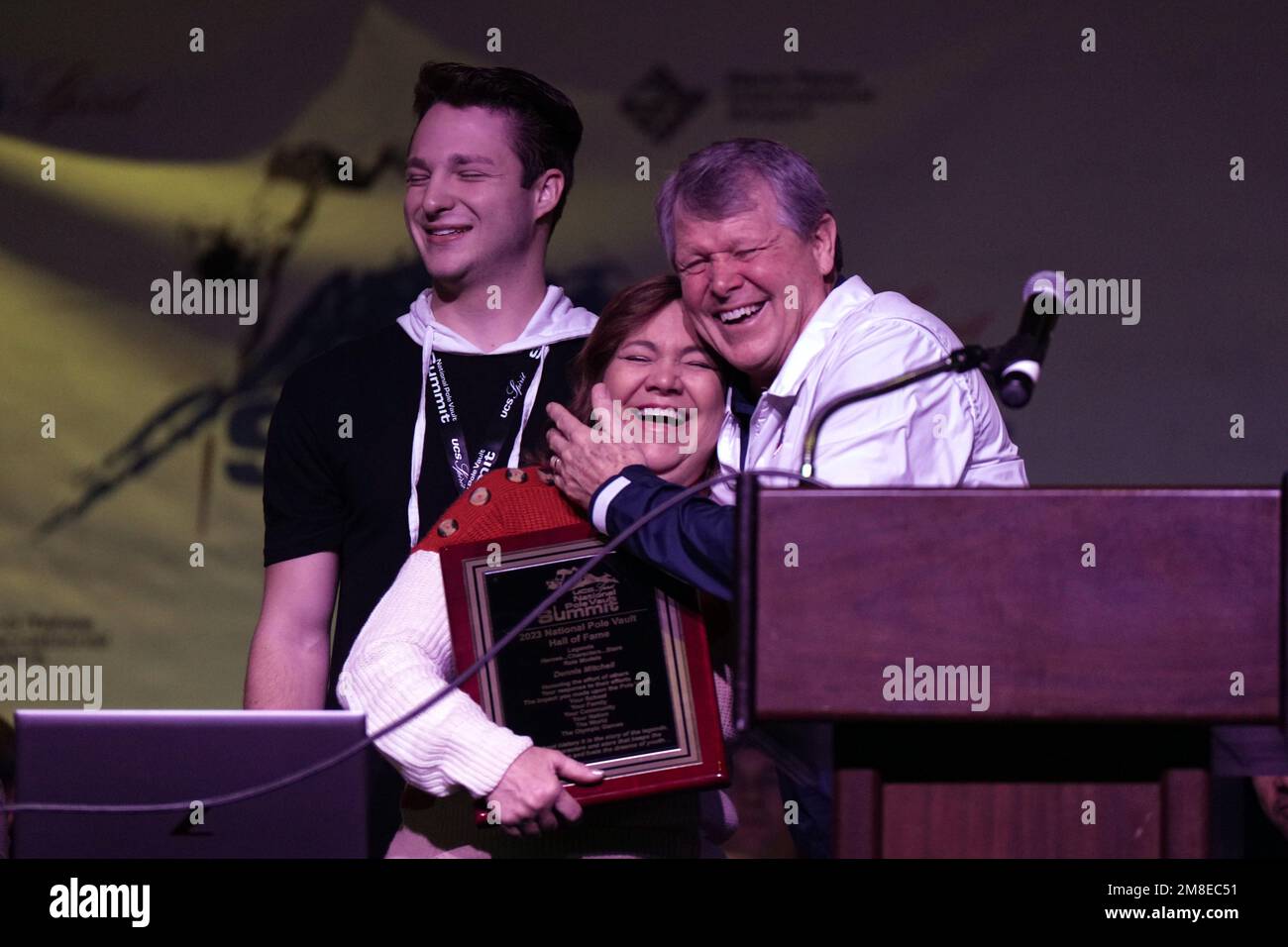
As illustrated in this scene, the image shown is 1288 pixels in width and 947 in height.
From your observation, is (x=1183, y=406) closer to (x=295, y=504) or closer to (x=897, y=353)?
(x=897, y=353)

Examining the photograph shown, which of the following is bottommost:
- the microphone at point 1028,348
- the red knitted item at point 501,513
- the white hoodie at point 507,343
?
the red knitted item at point 501,513

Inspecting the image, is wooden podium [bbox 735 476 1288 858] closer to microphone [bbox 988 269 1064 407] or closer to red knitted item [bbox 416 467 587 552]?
microphone [bbox 988 269 1064 407]

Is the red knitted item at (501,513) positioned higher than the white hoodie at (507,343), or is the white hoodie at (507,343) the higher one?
the white hoodie at (507,343)

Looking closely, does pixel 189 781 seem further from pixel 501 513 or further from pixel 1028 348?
pixel 1028 348

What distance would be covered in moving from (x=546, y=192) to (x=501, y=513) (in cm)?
107

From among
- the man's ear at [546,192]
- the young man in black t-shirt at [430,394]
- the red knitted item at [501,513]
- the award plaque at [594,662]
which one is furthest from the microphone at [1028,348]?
the man's ear at [546,192]

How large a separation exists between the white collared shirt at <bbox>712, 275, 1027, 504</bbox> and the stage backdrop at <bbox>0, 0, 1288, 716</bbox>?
4.83 feet

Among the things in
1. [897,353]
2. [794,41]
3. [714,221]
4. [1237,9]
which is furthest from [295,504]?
[1237,9]

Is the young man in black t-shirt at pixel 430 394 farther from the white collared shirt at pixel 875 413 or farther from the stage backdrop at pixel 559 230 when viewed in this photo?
the stage backdrop at pixel 559 230

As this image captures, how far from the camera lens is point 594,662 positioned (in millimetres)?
2119

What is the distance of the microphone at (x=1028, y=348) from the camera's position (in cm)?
167

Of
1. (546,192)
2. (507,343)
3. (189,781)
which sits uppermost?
(546,192)

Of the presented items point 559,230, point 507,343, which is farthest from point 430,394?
point 559,230

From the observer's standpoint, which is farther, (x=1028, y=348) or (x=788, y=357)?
(x=788, y=357)
